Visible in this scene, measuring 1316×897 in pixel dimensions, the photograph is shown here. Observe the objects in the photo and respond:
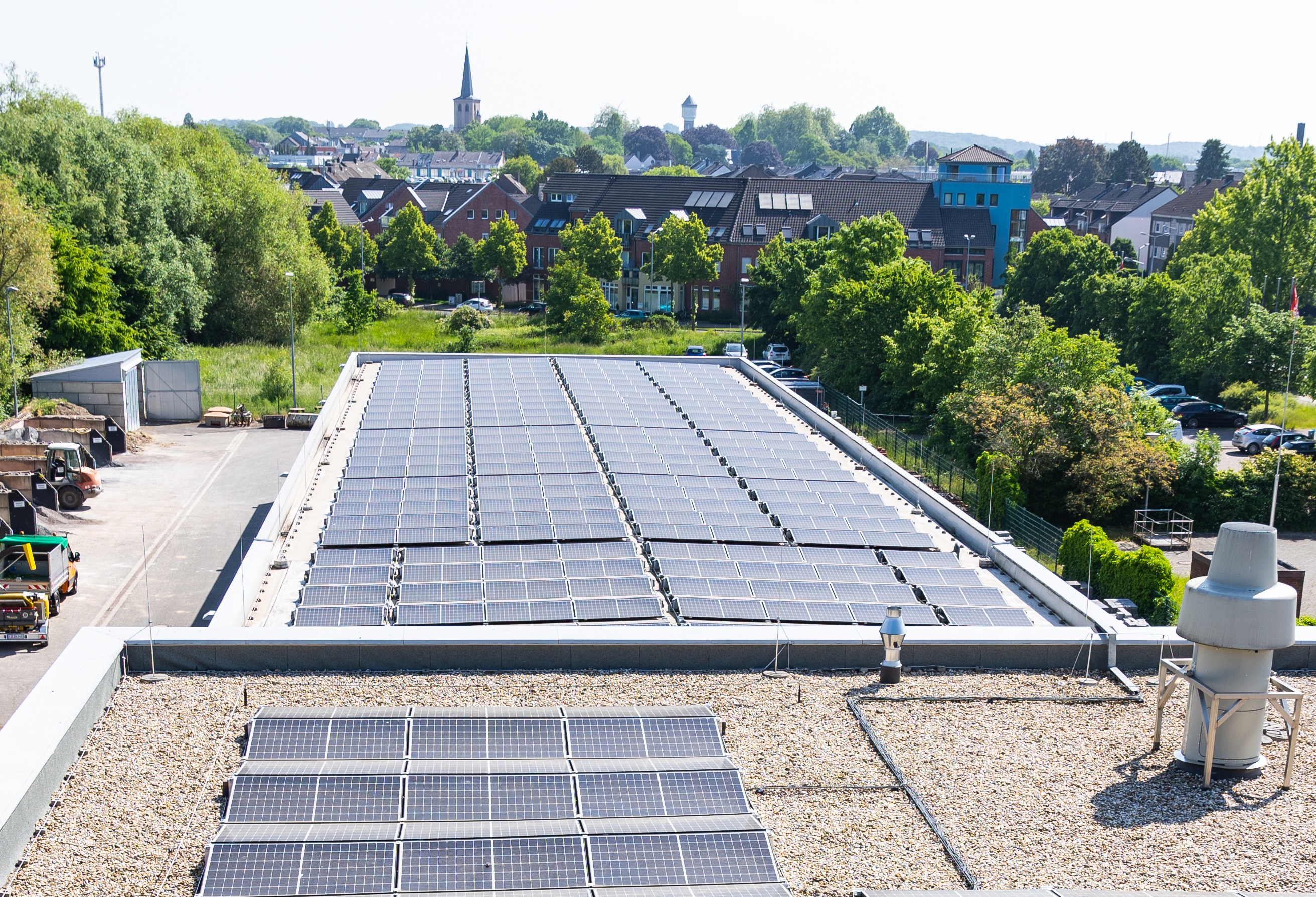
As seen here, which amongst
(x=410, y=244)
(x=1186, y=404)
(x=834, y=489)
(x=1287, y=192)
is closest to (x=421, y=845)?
(x=834, y=489)

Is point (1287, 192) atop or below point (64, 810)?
atop

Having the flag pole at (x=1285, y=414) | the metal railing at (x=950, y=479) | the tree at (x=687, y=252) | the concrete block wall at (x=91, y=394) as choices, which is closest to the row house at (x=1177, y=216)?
the tree at (x=687, y=252)

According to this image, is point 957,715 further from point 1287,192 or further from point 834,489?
point 1287,192

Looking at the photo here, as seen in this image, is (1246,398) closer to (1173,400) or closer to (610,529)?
(1173,400)

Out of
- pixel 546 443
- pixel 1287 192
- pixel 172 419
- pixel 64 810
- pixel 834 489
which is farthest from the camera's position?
pixel 1287 192

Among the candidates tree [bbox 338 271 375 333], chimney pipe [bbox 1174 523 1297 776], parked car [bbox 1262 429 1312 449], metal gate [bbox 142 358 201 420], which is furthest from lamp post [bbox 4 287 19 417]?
parked car [bbox 1262 429 1312 449]

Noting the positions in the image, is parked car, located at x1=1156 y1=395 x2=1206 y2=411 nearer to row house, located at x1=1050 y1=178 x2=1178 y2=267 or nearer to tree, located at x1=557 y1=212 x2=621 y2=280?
tree, located at x1=557 y1=212 x2=621 y2=280

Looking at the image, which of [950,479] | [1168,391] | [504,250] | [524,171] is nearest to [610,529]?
[950,479]
